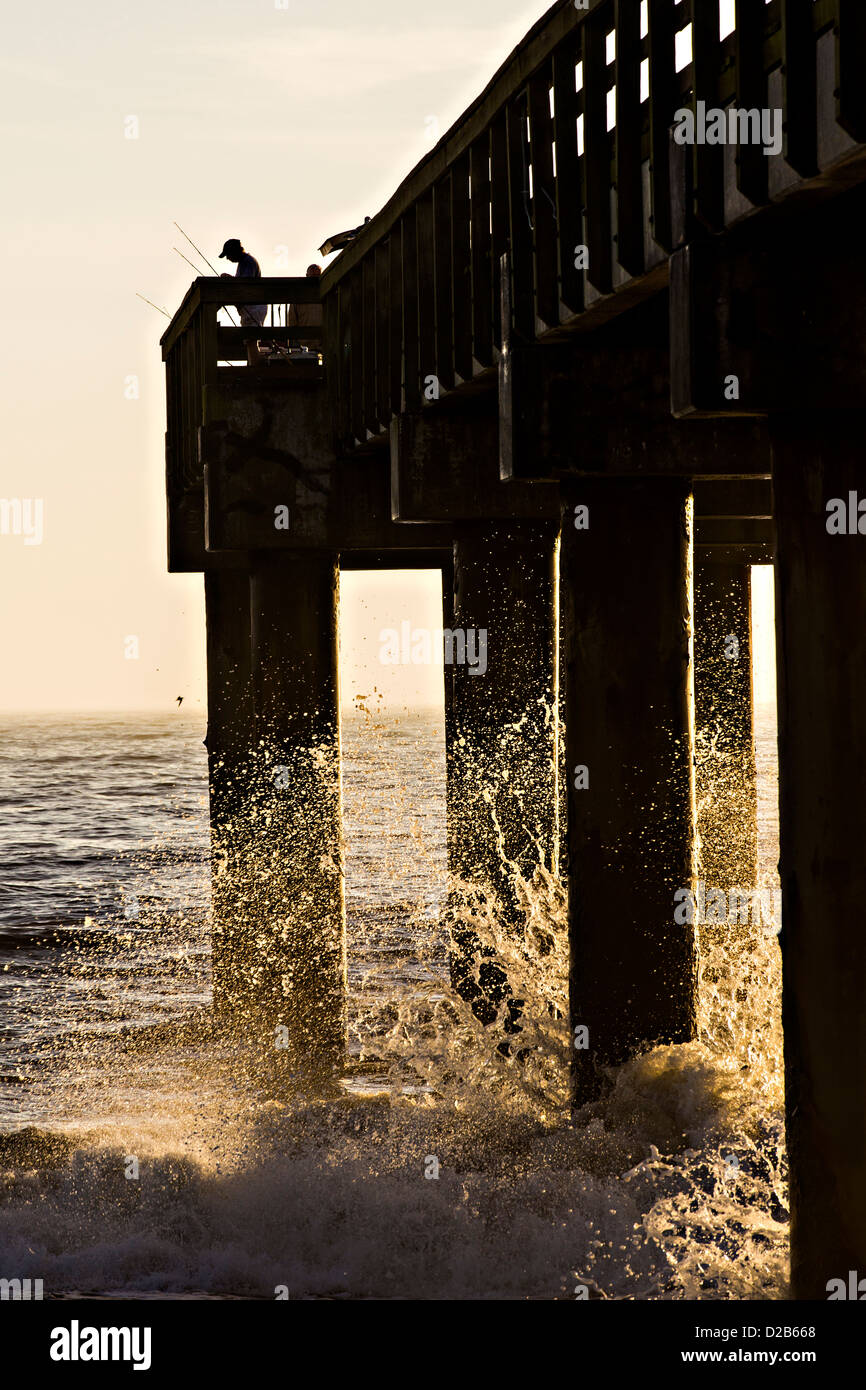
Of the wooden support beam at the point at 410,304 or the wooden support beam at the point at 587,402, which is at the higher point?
the wooden support beam at the point at 410,304

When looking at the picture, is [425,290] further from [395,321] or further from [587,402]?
[587,402]

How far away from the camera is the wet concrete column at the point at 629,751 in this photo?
8.16m

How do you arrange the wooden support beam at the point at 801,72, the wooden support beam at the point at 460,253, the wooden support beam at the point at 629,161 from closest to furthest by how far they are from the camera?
the wooden support beam at the point at 801,72, the wooden support beam at the point at 629,161, the wooden support beam at the point at 460,253

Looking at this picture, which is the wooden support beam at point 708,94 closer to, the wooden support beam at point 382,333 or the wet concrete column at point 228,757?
the wooden support beam at point 382,333

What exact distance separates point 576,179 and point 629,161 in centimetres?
83

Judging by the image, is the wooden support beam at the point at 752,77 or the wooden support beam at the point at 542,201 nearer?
the wooden support beam at the point at 752,77

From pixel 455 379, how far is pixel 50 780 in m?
51.1

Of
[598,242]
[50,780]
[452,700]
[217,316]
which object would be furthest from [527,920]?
[50,780]

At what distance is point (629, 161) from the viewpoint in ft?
22.0

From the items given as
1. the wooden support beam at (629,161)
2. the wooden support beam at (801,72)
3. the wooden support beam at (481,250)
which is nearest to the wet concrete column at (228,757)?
the wooden support beam at (481,250)

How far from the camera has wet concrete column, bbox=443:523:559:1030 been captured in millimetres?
10477

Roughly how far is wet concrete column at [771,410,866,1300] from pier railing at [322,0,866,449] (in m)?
0.99

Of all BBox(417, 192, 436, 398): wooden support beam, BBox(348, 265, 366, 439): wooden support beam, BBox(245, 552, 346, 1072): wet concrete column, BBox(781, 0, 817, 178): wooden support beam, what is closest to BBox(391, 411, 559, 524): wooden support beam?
BBox(417, 192, 436, 398): wooden support beam

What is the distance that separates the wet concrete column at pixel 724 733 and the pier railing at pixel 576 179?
412 cm
